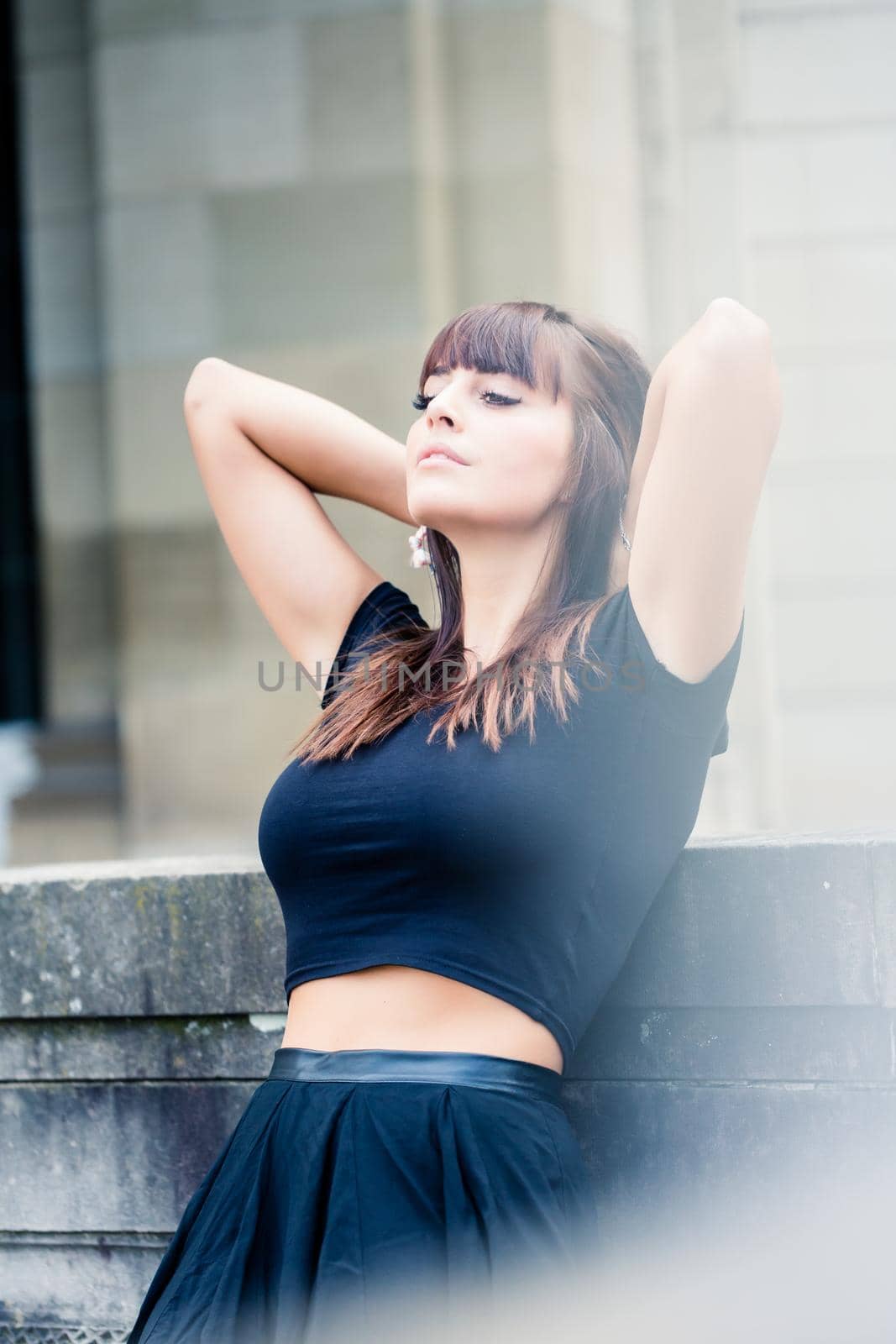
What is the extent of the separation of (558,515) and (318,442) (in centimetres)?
70

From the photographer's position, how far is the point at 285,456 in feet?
9.82

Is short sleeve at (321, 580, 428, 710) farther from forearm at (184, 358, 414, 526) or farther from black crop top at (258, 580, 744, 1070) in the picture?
black crop top at (258, 580, 744, 1070)

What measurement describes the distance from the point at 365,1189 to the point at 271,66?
230 inches

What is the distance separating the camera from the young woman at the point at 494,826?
2020mm

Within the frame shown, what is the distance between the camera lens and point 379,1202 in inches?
78.8

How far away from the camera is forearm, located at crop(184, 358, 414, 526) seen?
2971mm

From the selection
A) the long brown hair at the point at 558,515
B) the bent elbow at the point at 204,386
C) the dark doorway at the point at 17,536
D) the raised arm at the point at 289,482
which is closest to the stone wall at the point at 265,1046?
the long brown hair at the point at 558,515

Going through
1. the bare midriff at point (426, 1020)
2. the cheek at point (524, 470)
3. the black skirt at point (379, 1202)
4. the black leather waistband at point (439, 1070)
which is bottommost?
the black skirt at point (379, 1202)

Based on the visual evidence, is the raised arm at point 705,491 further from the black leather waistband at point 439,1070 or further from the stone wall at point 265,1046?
the black leather waistband at point 439,1070

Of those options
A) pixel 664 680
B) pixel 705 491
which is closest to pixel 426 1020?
pixel 664 680

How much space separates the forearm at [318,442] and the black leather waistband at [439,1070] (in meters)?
1.23

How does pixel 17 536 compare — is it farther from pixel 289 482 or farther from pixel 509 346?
pixel 509 346

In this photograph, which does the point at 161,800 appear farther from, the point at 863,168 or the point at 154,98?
the point at 863,168

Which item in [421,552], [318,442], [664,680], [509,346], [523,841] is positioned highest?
[509,346]
